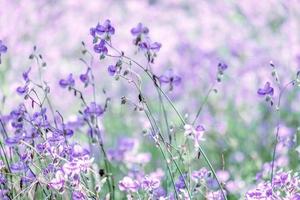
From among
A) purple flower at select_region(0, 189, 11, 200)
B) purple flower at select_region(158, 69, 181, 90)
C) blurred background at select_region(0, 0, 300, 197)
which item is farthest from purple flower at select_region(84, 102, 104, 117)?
blurred background at select_region(0, 0, 300, 197)

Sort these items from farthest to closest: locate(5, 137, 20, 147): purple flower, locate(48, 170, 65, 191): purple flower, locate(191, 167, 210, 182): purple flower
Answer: locate(191, 167, 210, 182): purple flower
locate(5, 137, 20, 147): purple flower
locate(48, 170, 65, 191): purple flower

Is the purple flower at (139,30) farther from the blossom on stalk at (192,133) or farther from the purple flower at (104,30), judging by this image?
the blossom on stalk at (192,133)

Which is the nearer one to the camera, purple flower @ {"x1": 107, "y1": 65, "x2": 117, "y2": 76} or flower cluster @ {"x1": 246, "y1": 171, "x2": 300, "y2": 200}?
flower cluster @ {"x1": 246, "y1": 171, "x2": 300, "y2": 200}

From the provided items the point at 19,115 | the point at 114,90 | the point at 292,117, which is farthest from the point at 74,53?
the point at 19,115

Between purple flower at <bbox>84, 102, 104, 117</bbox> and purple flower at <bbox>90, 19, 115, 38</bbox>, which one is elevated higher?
purple flower at <bbox>84, 102, 104, 117</bbox>

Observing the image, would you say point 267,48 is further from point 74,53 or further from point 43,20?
point 74,53

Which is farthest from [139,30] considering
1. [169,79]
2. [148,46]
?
[169,79]

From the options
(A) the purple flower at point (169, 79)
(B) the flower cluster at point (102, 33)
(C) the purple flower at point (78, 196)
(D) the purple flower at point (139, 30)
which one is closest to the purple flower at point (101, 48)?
(B) the flower cluster at point (102, 33)

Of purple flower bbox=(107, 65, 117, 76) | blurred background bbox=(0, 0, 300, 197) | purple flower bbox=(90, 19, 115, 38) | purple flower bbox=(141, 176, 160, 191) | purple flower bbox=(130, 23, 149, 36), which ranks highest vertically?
blurred background bbox=(0, 0, 300, 197)

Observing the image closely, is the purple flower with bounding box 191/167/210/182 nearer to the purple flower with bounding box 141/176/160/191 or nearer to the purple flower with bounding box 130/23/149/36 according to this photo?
the purple flower with bounding box 141/176/160/191
